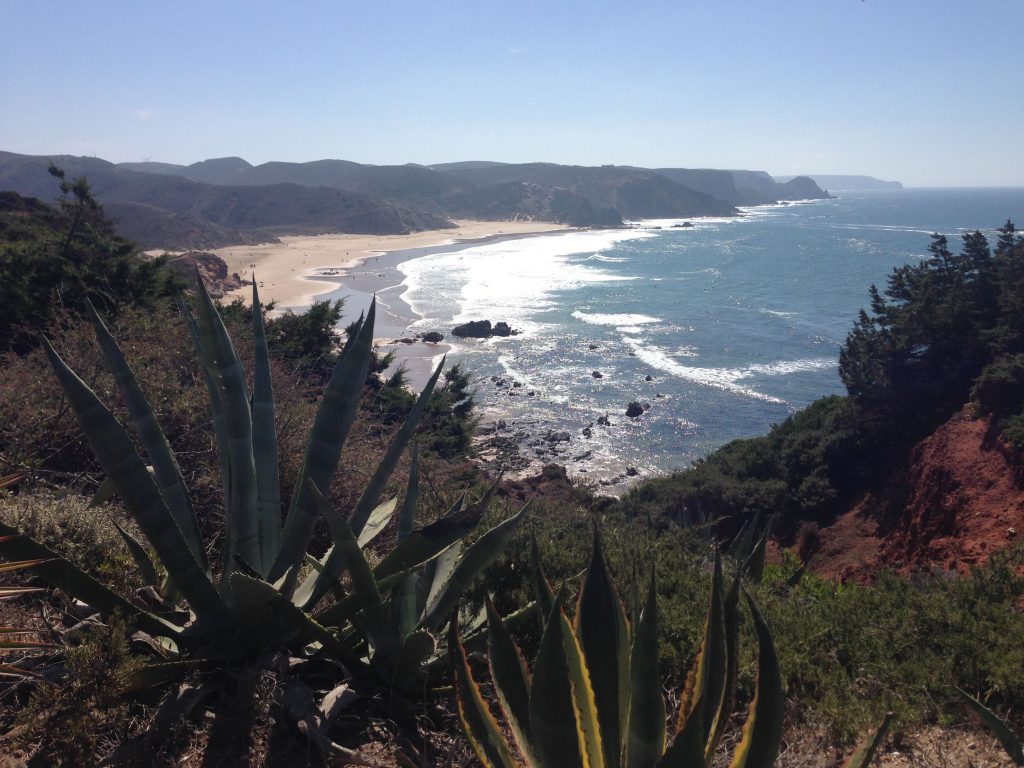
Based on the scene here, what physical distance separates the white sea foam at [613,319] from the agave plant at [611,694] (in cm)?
3675

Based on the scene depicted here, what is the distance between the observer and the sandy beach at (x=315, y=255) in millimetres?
40125

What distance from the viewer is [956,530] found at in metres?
11.6

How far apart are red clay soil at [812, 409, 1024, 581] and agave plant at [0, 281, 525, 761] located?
9.84 m

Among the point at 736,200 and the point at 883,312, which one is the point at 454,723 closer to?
the point at 883,312

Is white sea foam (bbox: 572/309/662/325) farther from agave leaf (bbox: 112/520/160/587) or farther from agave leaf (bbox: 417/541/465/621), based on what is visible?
agave leaf (bbox: 112/520/160/587)

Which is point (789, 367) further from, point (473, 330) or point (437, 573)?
point (437, 573)

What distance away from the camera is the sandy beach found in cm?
4012

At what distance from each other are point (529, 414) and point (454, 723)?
72.1 feet

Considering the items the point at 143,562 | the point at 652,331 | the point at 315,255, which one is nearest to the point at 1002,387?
the point at 143,562

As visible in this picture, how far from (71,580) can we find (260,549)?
0.69 metres

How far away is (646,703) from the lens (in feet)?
5.26

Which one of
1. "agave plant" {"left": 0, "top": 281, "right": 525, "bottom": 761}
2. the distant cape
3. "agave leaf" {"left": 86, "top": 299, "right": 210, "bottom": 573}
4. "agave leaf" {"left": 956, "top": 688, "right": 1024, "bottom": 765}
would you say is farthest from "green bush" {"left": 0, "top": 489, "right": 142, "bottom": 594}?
the distant cape

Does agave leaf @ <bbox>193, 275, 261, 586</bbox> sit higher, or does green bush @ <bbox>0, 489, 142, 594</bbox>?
agave leaf @ <bbox>193, 275, 261, 586</bbox>

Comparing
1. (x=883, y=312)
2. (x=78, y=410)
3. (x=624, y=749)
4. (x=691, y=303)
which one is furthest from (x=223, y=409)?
(x=691, y=303)
